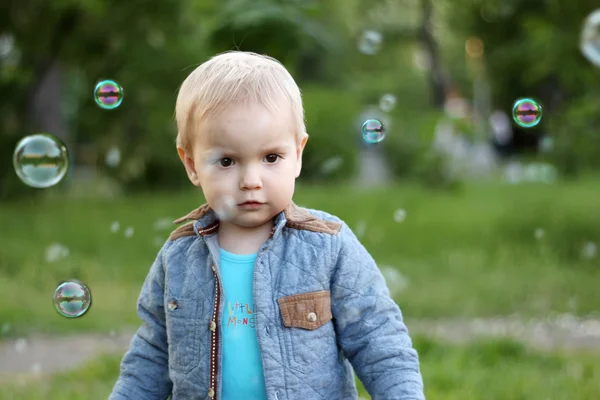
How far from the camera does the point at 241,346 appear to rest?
2098 mm

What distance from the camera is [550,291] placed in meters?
6.97

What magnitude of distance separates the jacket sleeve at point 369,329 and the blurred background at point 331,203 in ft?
4.25

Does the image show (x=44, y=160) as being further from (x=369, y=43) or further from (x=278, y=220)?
(x=278, y=220)

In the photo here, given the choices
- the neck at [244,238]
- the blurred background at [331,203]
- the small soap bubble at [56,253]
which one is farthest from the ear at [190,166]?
the small soap bubble at [56,253]

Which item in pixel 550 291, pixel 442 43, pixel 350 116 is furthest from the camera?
pixel 442 43

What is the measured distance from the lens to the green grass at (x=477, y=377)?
13.7 ft

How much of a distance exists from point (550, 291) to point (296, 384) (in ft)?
17.4

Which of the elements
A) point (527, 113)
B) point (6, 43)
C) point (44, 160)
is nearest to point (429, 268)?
point (527, 113)

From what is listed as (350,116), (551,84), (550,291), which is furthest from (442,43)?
(550,291)

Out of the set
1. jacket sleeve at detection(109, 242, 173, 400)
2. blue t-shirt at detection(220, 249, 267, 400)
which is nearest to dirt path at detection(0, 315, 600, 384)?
jacket sleeve at detection(109, 242, 173, 400)

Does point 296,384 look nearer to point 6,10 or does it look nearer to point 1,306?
point 1,306

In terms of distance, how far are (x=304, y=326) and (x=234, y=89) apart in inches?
22.8

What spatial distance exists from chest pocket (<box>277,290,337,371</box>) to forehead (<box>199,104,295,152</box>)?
37 cm

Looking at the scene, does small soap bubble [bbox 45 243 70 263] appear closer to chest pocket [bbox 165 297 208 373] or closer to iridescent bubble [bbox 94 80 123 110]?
iridescent bubble [bbox 94 80 123 110]
